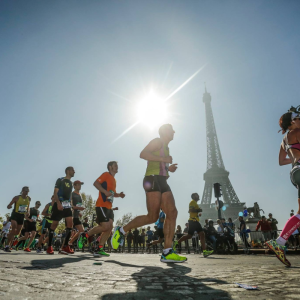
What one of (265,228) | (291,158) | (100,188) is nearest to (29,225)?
(100,188)

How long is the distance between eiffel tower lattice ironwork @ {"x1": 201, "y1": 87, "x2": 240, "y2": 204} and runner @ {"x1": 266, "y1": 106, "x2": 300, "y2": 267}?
5157cm

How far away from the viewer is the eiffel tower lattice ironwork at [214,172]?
53.9m

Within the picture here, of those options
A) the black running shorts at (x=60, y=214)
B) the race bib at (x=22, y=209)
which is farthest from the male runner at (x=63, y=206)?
the race bib at (x=22, y=209)

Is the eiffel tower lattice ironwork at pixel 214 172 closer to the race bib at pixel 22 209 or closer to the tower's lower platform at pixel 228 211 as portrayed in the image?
the tower's lower platform at pixel 228 211

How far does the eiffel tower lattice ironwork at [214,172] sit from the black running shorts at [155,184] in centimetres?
5152

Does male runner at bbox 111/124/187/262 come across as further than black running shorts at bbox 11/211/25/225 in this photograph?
No

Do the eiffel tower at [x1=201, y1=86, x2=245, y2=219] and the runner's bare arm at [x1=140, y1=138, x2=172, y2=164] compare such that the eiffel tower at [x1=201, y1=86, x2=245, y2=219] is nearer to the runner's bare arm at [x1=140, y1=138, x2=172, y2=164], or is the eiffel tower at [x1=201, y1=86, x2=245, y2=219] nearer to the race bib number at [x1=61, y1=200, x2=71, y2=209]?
the race bib number at [x1=61, y1=200, x2=71, y2=209]

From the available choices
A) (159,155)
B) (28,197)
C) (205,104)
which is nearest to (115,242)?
(159,155)

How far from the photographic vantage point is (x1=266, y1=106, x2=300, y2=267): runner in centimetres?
340

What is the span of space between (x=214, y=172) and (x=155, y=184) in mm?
56980

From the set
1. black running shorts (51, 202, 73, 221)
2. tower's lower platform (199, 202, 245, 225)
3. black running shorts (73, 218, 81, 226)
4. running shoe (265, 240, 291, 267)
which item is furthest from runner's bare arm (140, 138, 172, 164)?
tower's lower platform (199, 202, 245, 225)

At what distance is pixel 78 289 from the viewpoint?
5.34ft

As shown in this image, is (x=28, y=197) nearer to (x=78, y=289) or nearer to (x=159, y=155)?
(x=159, y=155)

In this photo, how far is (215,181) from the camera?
187 feet
